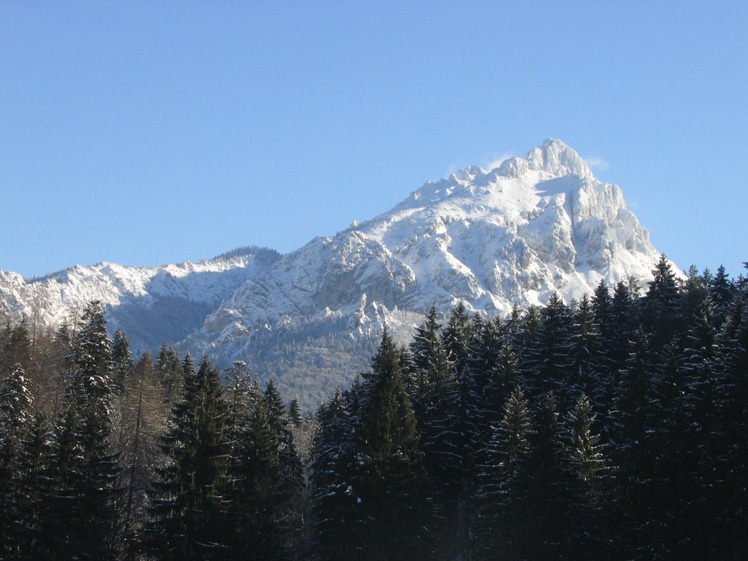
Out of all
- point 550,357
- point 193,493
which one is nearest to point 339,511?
point 193,493

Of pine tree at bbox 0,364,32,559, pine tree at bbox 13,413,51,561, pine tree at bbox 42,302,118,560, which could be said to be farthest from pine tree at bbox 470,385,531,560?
pine tree at bbox 0,364,32,559

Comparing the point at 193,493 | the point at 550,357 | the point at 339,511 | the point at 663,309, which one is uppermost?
the point at 663,309

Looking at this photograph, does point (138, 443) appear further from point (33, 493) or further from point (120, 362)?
point (120, 362)

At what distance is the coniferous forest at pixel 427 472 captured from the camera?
127 feet

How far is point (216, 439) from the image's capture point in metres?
46.8

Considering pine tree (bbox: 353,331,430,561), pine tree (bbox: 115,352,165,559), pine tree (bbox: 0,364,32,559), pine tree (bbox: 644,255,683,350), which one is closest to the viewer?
pine tree (bbox: 353,331,430,561)

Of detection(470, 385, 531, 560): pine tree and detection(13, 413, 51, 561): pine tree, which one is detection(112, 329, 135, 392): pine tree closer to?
detection(13, 413, 51, 561): pine tree

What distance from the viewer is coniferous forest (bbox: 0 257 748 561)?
38.6 meters

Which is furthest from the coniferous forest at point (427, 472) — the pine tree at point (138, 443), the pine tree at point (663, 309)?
the pine tree at point (663, 309)

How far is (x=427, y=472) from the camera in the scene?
48.6 meters

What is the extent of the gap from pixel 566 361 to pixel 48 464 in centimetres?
3870

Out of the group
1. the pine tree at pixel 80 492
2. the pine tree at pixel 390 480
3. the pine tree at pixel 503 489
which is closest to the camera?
the pine tree at pixel 390 480

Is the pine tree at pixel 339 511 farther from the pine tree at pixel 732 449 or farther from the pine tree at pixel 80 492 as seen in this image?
the pine tree at pixel 732 449

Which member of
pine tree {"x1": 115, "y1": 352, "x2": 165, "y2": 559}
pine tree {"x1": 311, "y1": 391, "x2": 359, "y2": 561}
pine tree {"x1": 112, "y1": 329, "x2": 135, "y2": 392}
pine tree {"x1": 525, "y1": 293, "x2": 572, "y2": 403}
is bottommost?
pine tree {"x1": 311, "y1": 391, "x2": 359, "y2": 561}
